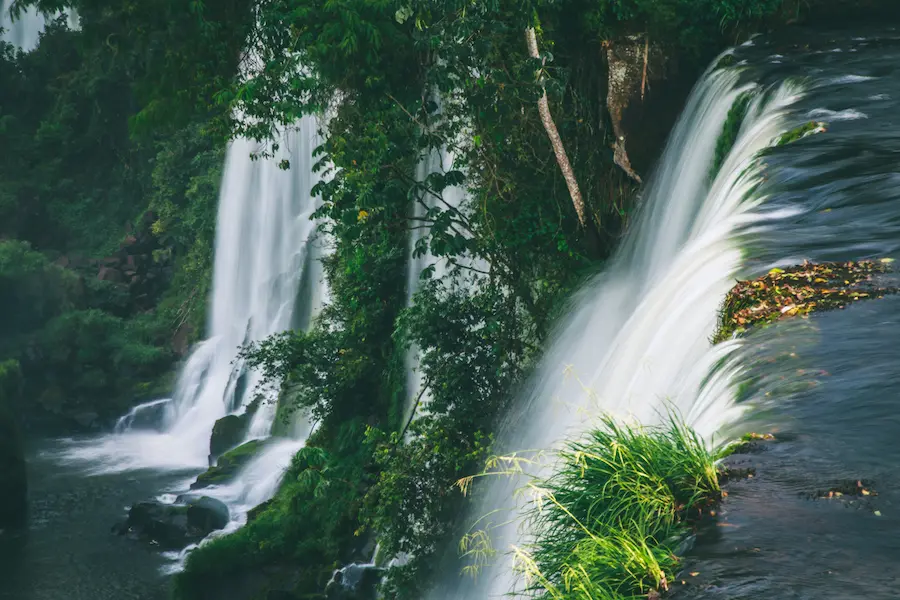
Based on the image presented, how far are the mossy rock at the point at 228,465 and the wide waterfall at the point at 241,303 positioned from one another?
1.25m

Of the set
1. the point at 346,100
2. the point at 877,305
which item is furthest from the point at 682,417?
the point at 346,100

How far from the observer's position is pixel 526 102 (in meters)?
12.7

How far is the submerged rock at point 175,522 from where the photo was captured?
63.7 ft

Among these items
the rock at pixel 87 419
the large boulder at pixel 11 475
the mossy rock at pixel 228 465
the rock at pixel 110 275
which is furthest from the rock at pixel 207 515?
the rock at pixel 110 275

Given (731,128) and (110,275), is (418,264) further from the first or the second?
(110,275)

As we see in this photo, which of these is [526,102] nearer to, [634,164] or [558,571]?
[634,164]

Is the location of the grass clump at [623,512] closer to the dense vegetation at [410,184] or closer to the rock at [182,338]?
the dense vegetation at [410,184]

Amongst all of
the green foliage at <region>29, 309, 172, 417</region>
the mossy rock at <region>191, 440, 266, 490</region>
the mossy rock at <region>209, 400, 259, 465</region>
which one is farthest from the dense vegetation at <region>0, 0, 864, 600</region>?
the green foliage at <region>29, 309, 172, 417</region>

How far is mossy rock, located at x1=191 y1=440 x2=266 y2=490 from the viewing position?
21.7 meters

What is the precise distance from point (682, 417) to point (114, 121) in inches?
1262

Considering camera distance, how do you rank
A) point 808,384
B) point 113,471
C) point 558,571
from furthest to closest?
point 113,471 < point 808,384 < point 558,571

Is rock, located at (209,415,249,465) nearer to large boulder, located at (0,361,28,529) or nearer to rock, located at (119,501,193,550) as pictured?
rock, located at (119,501,193,550)

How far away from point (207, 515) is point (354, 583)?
5537 mm

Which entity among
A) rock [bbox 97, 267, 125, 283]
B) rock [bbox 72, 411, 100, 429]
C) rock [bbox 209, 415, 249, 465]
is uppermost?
rock [bbox 97, 267, 125, 283]
